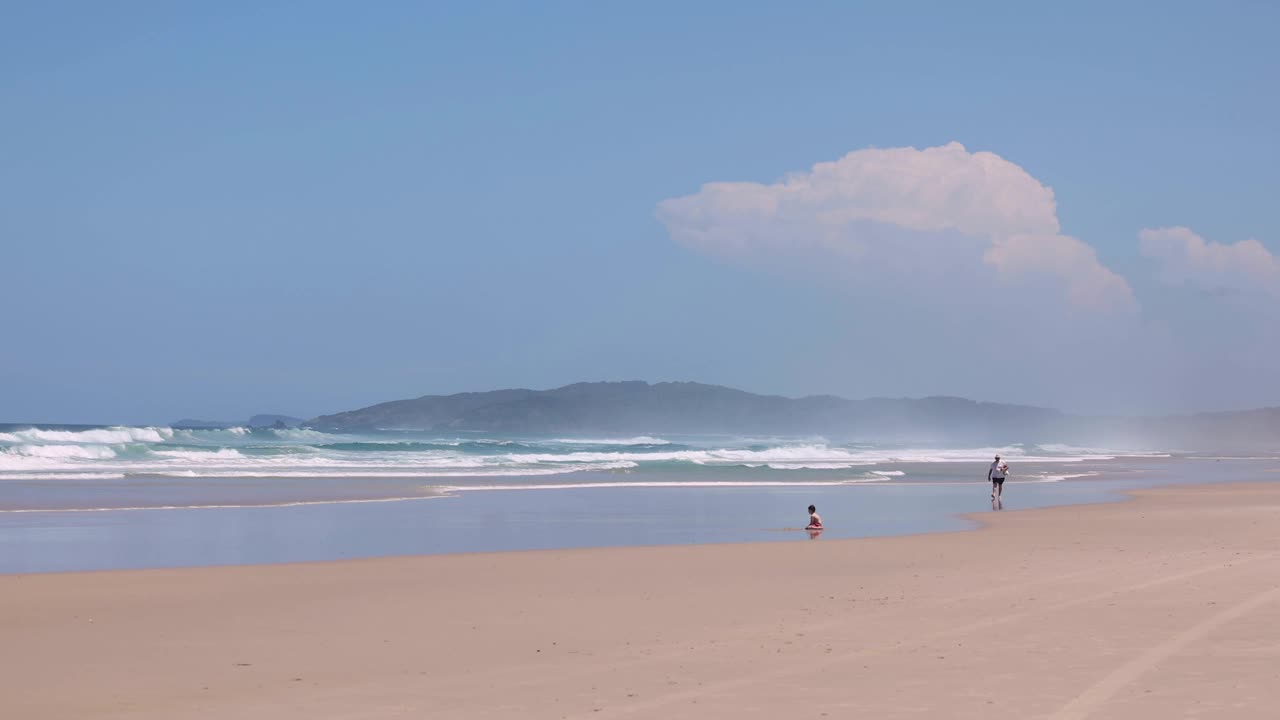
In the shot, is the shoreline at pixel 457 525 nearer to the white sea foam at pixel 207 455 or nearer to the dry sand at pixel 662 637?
the dry sand at pixel 662 637

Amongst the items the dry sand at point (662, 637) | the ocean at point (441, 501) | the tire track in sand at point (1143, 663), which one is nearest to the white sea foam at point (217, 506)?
the ocean at point (441, 501)

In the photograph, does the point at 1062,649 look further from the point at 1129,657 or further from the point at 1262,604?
the point at 1262,604

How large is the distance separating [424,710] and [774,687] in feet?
6.98

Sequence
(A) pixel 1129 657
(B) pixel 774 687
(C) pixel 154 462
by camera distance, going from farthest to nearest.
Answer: (C) pixel 154 462, (A) pixel 1129 657, (B) pixel 774 687

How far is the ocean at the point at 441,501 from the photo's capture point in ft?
56.0

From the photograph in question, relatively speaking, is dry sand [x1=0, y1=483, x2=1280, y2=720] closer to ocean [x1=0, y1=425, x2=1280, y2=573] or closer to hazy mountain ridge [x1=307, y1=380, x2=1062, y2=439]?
ocean [x1=0, y1=425, x2=1280, y2=573]

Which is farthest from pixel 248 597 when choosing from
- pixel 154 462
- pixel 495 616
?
pixel 154 462

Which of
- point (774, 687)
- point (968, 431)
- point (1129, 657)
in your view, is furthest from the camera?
point (968, 431)

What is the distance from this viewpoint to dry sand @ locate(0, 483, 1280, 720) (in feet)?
23.3

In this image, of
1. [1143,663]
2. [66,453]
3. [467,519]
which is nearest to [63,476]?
[66,453]

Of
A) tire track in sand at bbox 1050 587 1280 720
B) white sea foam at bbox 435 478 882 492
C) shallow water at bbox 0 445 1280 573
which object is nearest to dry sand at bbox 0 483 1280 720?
tire track in sand at bbox 1050 587 1280 720

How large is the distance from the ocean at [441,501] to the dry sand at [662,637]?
289cm

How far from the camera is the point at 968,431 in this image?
155 m

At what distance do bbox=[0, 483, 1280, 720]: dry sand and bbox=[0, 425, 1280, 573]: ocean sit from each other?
2894mm
